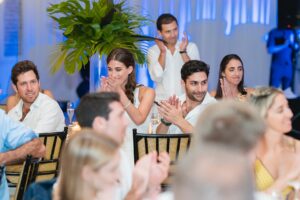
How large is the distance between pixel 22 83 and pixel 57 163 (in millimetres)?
817

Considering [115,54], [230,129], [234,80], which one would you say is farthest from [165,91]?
[230,129]

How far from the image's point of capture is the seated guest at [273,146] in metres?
3.14

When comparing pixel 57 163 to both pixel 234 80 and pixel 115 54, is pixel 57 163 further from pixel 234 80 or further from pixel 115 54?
pixel 234 80

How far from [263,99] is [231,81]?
2.46 metres

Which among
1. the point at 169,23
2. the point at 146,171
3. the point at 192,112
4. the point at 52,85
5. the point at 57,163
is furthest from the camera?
the point at 52,85

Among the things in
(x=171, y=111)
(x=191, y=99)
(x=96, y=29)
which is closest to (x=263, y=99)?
(x=171, y=111)

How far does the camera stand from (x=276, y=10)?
888cm

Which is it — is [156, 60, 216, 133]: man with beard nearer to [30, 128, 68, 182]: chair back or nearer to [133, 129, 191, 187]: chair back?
[133, 129, 191, 187]: chair back

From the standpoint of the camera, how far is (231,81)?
18.4 ft

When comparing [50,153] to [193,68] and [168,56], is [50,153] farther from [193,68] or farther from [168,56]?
[168,56]

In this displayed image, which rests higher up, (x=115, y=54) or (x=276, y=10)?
(x=276, y=10)

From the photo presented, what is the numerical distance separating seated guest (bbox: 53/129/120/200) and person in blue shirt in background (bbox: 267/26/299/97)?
23.2 feet

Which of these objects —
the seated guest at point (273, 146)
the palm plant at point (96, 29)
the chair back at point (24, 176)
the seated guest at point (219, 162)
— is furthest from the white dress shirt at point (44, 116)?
the seated guest at point (219, 162)

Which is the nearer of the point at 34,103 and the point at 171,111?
the point at 171,111
